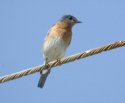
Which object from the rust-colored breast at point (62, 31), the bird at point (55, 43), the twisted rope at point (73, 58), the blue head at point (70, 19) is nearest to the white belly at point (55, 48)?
→ the bird at point (55, 43)

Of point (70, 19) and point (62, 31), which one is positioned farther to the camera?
point (70, 19)

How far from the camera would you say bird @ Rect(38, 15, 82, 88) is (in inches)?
440

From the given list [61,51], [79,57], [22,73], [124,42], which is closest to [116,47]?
[124,42]

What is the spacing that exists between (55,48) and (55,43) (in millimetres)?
114

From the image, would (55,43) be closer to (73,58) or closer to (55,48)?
(55,48)

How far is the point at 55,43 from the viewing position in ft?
36.7

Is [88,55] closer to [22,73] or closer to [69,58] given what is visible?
[69,58]

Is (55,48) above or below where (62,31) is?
below

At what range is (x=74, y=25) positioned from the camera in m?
12.0

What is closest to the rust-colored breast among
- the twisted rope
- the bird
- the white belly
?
the bird

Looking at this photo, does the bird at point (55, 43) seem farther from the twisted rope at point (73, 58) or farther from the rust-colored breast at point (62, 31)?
the twisted rope at point (73, 58)

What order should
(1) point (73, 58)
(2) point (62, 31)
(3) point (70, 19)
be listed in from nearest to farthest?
(1) point (73, 58)
(2) point (62, 31)
(3) point (70, 19)

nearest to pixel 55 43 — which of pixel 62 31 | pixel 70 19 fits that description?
pixel 62 31

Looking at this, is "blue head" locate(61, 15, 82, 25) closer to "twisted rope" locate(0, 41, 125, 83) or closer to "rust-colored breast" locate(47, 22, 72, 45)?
"rust-colored breast" locate(47, 22, 72, 45)
